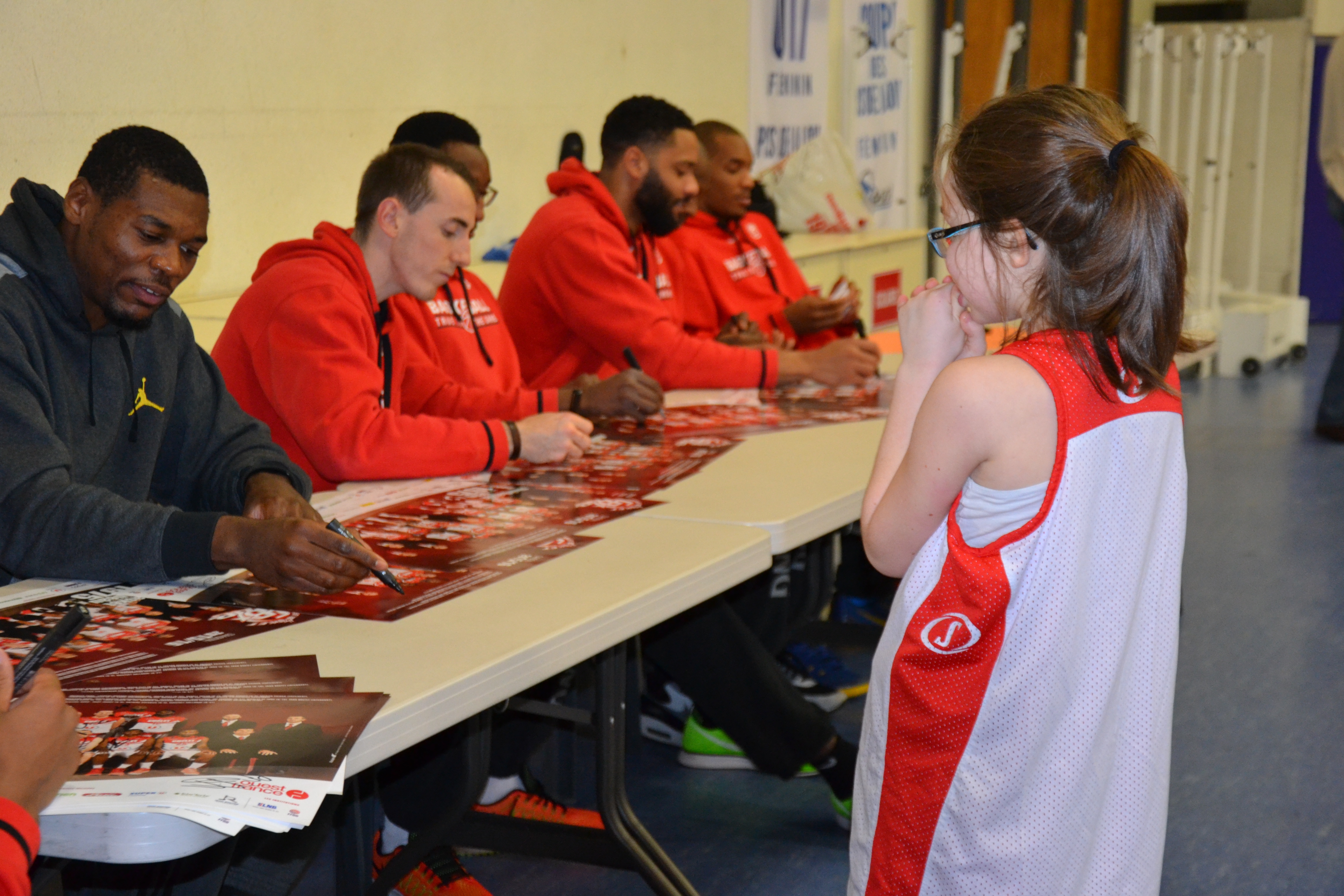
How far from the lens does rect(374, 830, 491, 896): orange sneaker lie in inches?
76.0

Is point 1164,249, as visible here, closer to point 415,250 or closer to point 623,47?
Result: point 415,250

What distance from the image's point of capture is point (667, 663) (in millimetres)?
2172

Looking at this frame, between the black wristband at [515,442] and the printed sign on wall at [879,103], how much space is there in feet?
13.4

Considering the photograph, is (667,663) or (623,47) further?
(623,47)

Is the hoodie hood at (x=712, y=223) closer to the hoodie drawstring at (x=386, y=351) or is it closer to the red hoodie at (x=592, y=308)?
the red hoodie at (x=592, y=308)

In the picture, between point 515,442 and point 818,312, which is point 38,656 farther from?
point 818,312

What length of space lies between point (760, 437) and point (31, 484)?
46.9 inches

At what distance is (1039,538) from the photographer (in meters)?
1.11

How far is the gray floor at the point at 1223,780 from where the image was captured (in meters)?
2.12

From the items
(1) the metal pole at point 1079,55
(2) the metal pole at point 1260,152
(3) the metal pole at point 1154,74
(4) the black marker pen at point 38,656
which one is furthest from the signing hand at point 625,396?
(2) the metal pole at point 1260,152

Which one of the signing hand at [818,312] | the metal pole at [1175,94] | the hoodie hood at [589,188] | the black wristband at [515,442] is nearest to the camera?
the black wristband at [515,442]

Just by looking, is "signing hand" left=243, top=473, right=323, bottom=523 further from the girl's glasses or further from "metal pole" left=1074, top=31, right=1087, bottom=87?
"metal pole" left=1074, top=31, right=1087, bottom=87

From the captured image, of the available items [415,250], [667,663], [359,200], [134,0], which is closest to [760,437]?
[667,663]

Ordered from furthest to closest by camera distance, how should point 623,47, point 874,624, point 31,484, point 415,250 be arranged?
point 623,47
point 874,624
point 415,250
point 31,484
